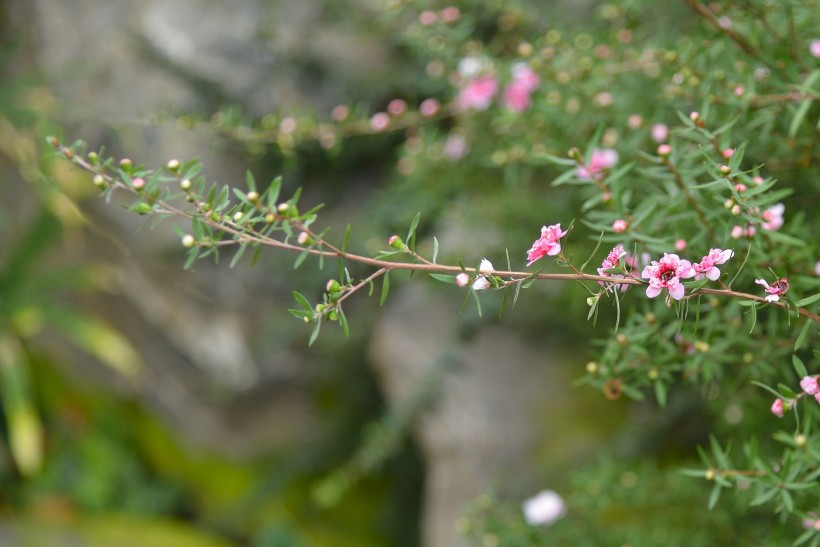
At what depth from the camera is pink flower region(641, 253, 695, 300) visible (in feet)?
1.78

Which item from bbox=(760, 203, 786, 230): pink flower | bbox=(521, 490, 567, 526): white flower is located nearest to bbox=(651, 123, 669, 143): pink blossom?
bbox=(760, 203, 786, 230): pink flower

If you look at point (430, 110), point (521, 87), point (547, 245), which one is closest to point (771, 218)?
point (547, 245)

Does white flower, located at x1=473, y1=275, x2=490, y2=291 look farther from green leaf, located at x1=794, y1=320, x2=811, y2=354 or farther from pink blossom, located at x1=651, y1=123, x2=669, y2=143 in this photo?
pink blossom, located at x1=651, y1=123, x2=669, y2=143

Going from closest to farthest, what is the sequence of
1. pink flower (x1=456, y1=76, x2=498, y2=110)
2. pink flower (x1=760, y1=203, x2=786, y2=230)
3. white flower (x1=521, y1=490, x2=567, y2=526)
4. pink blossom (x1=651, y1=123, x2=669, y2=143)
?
pink flower (x1=760, y1=203, x2=786, y2=230) → pink blossom (x1=651, y1=123, x2=669, y2=143) → white flower (x1=521, y1=490, x2=567, y2=526) → pink flower (x1=456, y1=76, x2=498, y2=110)

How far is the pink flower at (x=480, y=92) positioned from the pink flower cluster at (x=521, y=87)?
0.03 meters

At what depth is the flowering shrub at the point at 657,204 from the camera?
597 millimetres

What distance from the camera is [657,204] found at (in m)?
0.83

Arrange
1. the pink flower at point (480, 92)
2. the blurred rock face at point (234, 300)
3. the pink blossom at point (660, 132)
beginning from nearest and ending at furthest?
1. the pink blossom at point (660, 132)
2. the pink flower at point (480, 92)
3. the blurred rock face at point (234, 300)

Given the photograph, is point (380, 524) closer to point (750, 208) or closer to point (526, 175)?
point (526, 175)

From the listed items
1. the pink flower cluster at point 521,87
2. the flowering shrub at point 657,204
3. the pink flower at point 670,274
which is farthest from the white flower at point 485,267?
the pink flower cluster at point 521,87

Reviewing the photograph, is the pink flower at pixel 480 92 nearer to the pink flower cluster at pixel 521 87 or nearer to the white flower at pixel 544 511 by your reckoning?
the pink flower cluster at pixel 521 87

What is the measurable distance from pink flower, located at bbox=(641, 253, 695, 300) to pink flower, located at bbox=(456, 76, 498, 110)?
0.73 m

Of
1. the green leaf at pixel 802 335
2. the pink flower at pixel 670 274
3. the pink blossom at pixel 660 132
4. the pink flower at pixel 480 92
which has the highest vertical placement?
the pink flower at pixel 670 274

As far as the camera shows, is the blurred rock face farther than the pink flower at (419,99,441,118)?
Yes
